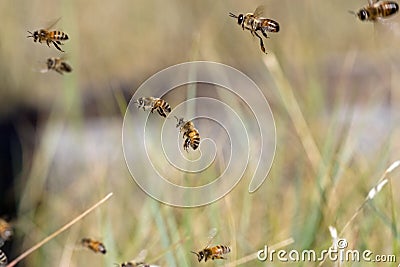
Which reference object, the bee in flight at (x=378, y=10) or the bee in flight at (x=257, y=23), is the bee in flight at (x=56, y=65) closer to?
the bee in flight at (x=257, y=23)

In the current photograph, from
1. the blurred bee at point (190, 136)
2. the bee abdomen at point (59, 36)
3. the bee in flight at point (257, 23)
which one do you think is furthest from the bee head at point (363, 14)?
the bee abdomen at point (59, 36)

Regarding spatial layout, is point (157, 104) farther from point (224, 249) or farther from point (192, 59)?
point (192, 59)

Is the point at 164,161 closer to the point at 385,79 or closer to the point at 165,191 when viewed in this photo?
the point at 165,191

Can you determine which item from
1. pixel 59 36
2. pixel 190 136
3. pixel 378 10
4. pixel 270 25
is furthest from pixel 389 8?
pixel 59 36

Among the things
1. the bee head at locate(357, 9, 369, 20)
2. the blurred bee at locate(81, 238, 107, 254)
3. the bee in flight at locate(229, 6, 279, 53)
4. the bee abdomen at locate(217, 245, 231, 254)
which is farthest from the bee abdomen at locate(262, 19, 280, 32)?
the blurred bee at locate(81, 238, 107, 254)

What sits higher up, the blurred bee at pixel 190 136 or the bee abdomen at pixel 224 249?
the blurred bee at pixel 190 136

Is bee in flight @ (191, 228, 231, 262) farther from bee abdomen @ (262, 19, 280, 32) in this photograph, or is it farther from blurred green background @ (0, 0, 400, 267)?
bee abdomen @ (262, 19, 280, 32)
